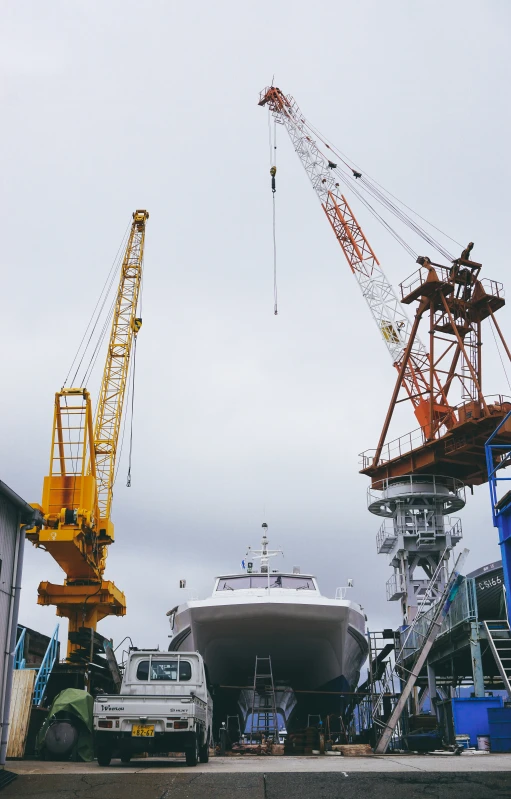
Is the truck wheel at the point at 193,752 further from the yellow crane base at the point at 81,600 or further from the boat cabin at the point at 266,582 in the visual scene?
the yellow crane base at the point at 81,600

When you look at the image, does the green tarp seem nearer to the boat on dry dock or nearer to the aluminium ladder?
the boat on dry dock

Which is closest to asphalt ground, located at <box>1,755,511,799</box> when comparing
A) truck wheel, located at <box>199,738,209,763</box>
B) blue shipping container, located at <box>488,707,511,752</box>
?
truck wheel, located at <box>199,738,209,763</box>

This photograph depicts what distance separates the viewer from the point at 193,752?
41.4 feet

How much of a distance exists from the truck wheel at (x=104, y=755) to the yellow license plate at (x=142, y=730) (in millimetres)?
919

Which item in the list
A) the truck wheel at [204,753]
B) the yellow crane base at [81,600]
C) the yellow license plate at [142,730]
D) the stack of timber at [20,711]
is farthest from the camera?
the yellow crane base at [81,600]

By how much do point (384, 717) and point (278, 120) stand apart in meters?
41.6

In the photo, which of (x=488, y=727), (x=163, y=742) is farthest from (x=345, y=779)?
(x=488, y=727)

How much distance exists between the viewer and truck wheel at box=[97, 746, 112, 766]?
500 inches

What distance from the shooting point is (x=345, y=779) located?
9.55 meters

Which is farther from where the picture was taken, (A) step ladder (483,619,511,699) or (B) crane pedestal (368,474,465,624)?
(B) crane pedestal (368,474,465,624)

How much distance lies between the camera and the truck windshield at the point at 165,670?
48.3 feet

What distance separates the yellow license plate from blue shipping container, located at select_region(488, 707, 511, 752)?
26.2 ft

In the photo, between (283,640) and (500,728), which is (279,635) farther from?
(500,728)

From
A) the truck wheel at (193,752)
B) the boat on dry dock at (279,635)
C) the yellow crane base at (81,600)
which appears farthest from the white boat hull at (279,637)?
the yellow crane base at (81,600)
